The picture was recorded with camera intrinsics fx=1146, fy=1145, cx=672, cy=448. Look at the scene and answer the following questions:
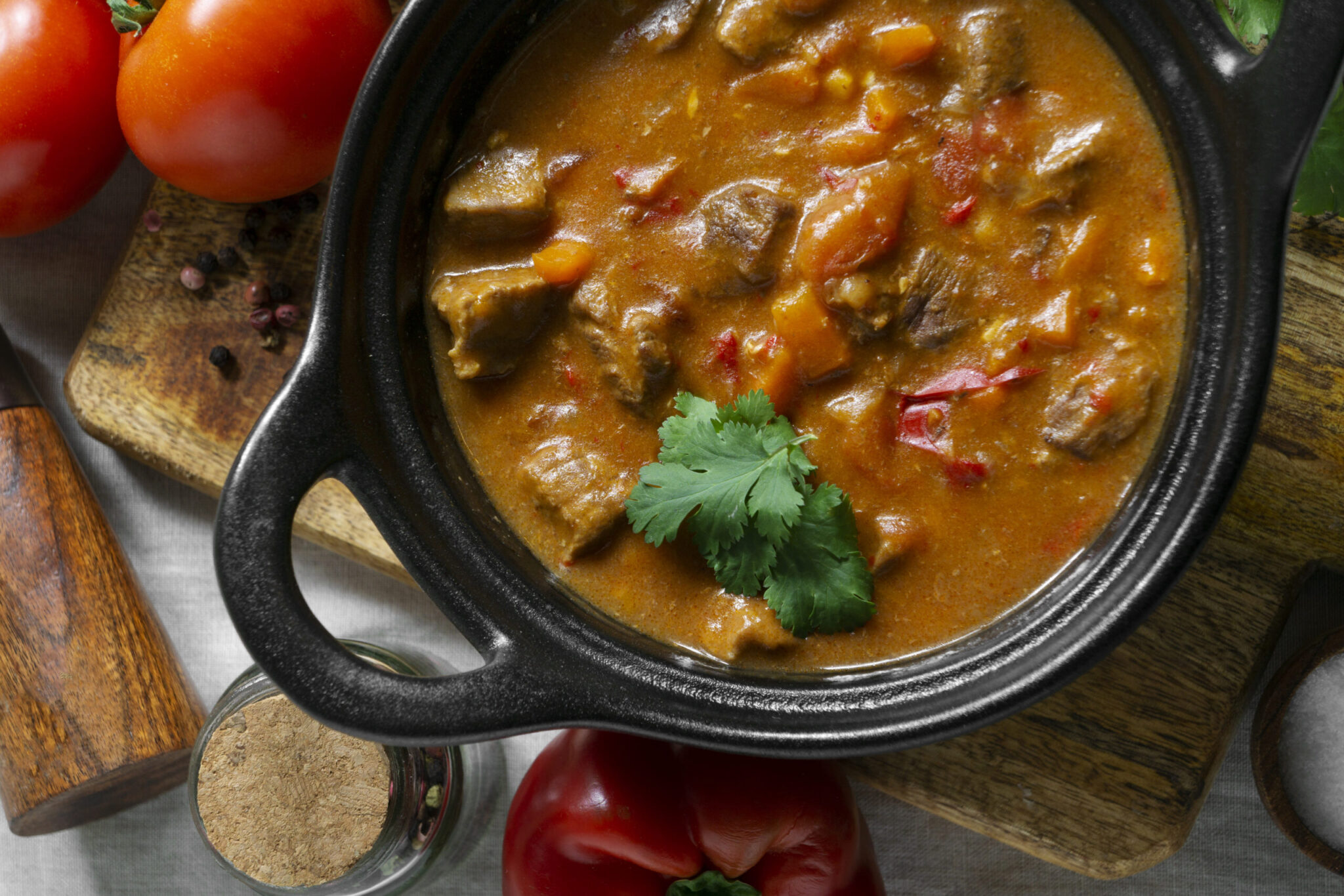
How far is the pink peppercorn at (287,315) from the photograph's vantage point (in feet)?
11.6

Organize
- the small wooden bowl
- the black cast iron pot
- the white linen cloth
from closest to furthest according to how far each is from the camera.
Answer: the black cast iron pot < the small wooden bowl < the white linen cloth

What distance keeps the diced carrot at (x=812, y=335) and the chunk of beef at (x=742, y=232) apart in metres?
0.10

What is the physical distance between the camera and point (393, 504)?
2.82m

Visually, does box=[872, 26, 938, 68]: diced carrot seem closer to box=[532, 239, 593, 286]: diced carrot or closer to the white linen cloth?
box=[532, 239, 593, 286]: diced carrot

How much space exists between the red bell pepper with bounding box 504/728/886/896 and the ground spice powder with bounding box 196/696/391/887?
491 mm

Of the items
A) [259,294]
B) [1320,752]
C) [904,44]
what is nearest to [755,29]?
[904,44]

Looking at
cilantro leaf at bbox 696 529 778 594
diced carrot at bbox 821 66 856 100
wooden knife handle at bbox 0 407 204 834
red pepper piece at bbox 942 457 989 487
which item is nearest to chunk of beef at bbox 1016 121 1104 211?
diced carrot at bbox 821 66 856 100

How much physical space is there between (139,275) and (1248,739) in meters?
3.80

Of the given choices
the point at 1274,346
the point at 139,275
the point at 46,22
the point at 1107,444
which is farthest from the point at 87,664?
the point at 1274,346

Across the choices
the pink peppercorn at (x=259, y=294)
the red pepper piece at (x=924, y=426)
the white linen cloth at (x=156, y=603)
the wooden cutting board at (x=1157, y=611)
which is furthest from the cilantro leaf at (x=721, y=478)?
the pink peppercorn at (x=259, y=294)

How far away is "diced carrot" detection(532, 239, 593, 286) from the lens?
2.86 m

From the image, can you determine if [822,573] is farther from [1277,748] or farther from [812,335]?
[1277,748]

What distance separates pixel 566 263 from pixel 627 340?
0.90 feet

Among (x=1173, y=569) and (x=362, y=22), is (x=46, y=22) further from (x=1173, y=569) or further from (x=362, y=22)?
(x=1173, y=569)
